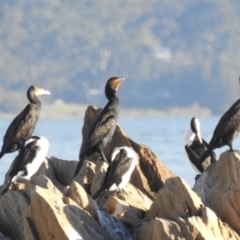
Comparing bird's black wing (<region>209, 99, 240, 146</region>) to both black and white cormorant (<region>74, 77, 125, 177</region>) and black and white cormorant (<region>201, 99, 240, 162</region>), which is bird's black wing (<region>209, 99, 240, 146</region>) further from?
black and white cormorant (<region>74, 77, 125, 177</region>)

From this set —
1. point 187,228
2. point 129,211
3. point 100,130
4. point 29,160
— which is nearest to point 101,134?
point 100,130

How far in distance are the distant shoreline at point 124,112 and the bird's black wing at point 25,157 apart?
63.1m

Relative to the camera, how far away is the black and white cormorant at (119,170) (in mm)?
12406

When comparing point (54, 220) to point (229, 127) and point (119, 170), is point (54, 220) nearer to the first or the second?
point (119, 170)

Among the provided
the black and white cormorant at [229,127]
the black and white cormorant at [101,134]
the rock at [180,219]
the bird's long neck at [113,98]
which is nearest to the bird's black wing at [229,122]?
the black and white cormorant at [229,127]

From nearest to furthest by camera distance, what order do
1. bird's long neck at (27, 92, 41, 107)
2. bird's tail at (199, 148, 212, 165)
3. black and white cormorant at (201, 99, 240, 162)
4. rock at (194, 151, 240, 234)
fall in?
1. rock at (194, 151, 240, 234)
2. black and white cormorant at (201, 99, 240, 162)
3. bird's tail at (199, 148, 212, 165)
4. bird's long neck at (27, 92, 41, 107)

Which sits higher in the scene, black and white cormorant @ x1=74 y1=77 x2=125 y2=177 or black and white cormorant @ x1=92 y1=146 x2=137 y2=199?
black and white cormorant @ x1=74 y1=77 x2=125 y2=177

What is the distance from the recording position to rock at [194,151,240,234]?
1107cm

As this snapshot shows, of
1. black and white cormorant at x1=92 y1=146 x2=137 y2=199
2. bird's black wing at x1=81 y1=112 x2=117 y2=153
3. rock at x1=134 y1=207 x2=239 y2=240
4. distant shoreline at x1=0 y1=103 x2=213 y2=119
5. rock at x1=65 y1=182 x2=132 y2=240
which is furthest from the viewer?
distant shoreline at x1=0 y1=103 x2=213 y2=119

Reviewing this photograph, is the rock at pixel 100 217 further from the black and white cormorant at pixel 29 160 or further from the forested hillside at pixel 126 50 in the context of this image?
the forested hillside at pixel 126 50

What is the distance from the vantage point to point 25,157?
42.2ft

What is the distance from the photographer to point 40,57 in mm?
119375

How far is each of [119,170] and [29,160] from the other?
1004mm

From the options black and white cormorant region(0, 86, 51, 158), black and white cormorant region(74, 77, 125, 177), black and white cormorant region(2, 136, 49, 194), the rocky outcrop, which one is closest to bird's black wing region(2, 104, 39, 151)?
black and white cormorant region(0, 86, 51, 158)
